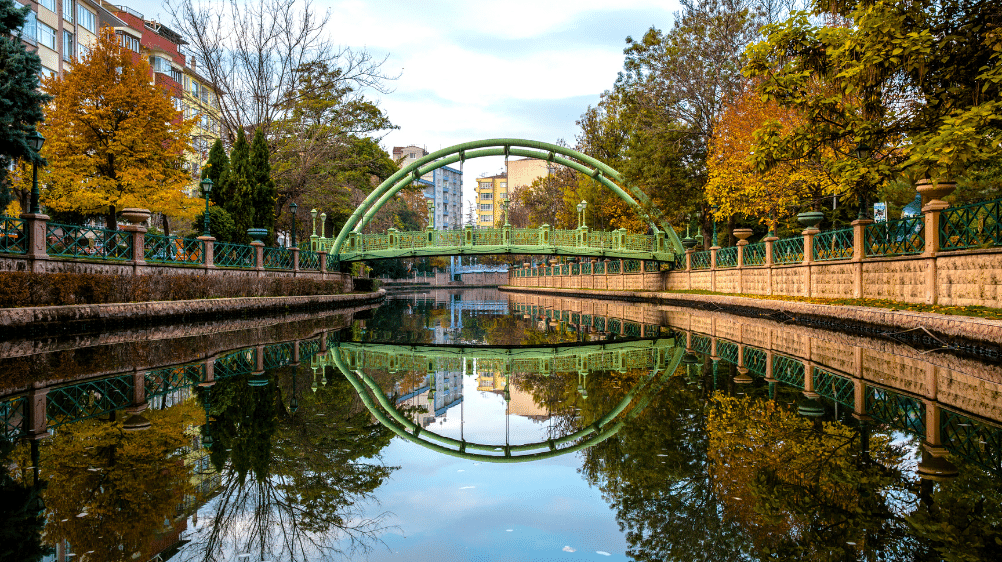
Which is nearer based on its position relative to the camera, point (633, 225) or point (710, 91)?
point (710, 91)

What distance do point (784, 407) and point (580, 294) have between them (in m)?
35.4

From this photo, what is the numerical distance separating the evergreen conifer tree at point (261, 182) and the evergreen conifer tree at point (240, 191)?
0.70 ft

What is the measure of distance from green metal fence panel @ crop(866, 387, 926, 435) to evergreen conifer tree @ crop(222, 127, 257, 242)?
82.9 ft

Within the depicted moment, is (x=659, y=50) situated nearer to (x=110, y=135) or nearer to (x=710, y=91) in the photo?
(x=710, y=91)

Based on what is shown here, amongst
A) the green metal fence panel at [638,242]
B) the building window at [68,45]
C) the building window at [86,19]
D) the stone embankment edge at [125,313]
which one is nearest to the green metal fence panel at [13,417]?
the stone embankment edge at [125,313]

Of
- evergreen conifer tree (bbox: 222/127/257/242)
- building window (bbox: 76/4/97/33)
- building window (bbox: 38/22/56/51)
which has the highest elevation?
building window (bbox: 76/4/97/33)

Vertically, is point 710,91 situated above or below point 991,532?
above

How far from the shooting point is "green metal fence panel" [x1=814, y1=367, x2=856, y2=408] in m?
6.76

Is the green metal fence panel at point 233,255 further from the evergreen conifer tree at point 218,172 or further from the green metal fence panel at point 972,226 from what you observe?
the green metal fence panel at point 972,226

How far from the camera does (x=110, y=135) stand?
23.4m

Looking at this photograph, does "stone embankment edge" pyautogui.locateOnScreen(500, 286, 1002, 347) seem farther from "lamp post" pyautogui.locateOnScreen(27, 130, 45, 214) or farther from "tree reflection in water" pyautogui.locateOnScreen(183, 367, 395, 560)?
"lamp post" pyautogui.locateOnScreen(27, 130, 45, 214)

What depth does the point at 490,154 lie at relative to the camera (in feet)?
112

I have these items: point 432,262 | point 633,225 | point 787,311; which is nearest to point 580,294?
point 633,225

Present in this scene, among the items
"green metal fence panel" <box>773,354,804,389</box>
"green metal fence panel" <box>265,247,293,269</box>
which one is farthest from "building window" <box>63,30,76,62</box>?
"green metal fence panel" <box>773,354,804,389</box>
